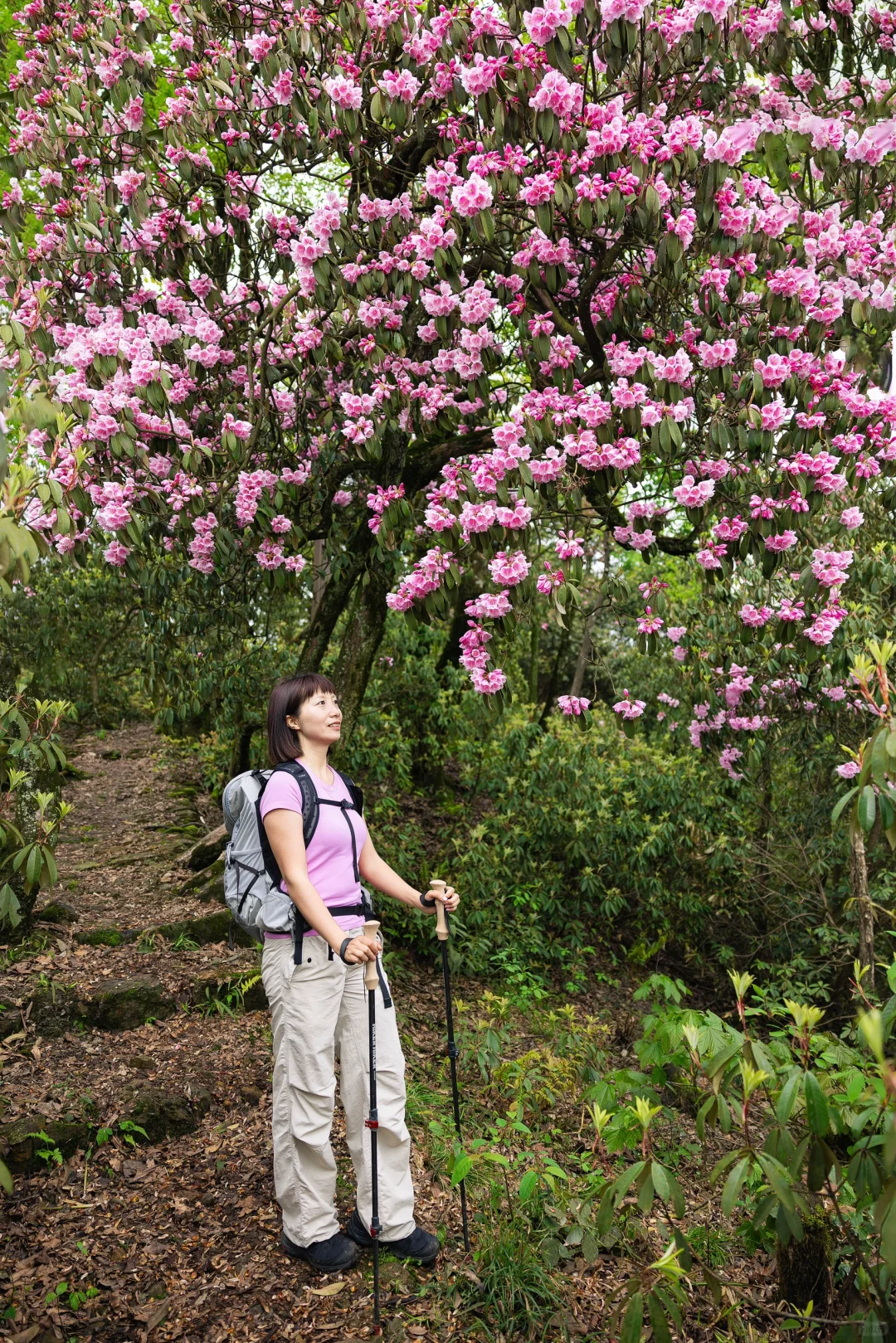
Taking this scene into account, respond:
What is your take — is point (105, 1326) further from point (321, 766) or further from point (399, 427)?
point (399, 427)

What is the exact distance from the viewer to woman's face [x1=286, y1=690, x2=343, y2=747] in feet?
9.64

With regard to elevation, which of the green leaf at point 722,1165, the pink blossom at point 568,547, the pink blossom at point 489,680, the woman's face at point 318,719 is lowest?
the green leaf at point 722,1165

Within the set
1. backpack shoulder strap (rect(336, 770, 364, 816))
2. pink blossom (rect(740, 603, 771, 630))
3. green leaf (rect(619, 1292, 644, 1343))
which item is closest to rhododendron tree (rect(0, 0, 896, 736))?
pink blossom (rect(740, 603, 771, 630))

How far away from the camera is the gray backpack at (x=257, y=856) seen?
2.81m

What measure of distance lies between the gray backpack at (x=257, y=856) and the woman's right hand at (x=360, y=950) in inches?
12.9

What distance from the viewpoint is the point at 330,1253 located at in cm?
289

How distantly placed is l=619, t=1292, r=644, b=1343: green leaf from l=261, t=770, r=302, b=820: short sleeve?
1450 mm

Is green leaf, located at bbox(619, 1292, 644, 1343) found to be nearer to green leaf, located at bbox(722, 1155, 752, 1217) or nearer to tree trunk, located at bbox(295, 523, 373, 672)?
green leaf, located at bbox(722, 1155, 752, 1217)

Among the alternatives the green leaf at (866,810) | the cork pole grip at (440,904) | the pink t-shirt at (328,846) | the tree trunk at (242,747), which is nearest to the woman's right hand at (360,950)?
the pink t-shirt at (328,846)

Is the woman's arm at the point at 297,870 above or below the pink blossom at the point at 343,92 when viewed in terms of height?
below

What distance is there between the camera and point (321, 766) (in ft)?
9.80

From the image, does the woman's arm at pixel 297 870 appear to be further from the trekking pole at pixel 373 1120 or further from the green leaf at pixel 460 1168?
the green leaf at pixel 460 1168

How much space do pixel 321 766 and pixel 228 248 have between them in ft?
11.1

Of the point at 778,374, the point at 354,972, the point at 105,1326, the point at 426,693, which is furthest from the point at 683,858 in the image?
the point at 105,1326
